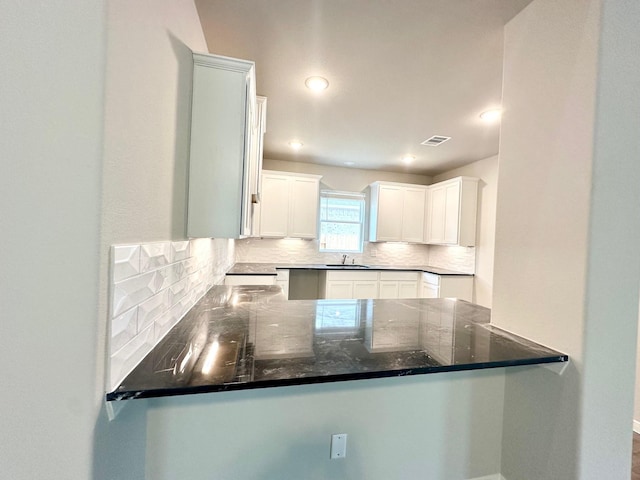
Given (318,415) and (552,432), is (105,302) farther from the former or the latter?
(552,432)

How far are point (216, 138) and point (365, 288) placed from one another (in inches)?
140

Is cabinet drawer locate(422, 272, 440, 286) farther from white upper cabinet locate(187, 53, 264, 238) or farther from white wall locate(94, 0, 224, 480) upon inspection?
white wall locate(94, 0, 224, 480)

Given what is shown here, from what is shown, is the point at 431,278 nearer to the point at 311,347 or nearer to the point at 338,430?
the point at 338,430

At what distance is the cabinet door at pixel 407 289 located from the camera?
14.9 ft

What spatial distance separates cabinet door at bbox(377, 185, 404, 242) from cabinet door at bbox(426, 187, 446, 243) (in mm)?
525

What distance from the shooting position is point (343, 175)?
4.88m

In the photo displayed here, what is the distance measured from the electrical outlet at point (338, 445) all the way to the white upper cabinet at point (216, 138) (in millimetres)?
1089

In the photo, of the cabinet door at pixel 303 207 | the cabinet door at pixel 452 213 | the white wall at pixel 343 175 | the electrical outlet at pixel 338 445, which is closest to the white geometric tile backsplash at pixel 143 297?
the electrical outlet at pixel 338 445

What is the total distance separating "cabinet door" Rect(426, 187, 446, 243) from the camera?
4492 mm

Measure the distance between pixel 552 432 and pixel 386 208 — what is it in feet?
12.5

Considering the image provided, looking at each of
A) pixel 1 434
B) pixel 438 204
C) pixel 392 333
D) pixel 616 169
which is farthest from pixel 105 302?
pixel 438 204

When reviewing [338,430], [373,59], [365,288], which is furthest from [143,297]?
[365,288]

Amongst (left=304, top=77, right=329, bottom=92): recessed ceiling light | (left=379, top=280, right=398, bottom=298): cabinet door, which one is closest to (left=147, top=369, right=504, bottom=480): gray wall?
(left=304, top=77, right=329, bottom=92): recessed ceiling light

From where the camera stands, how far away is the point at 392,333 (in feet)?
4.28
